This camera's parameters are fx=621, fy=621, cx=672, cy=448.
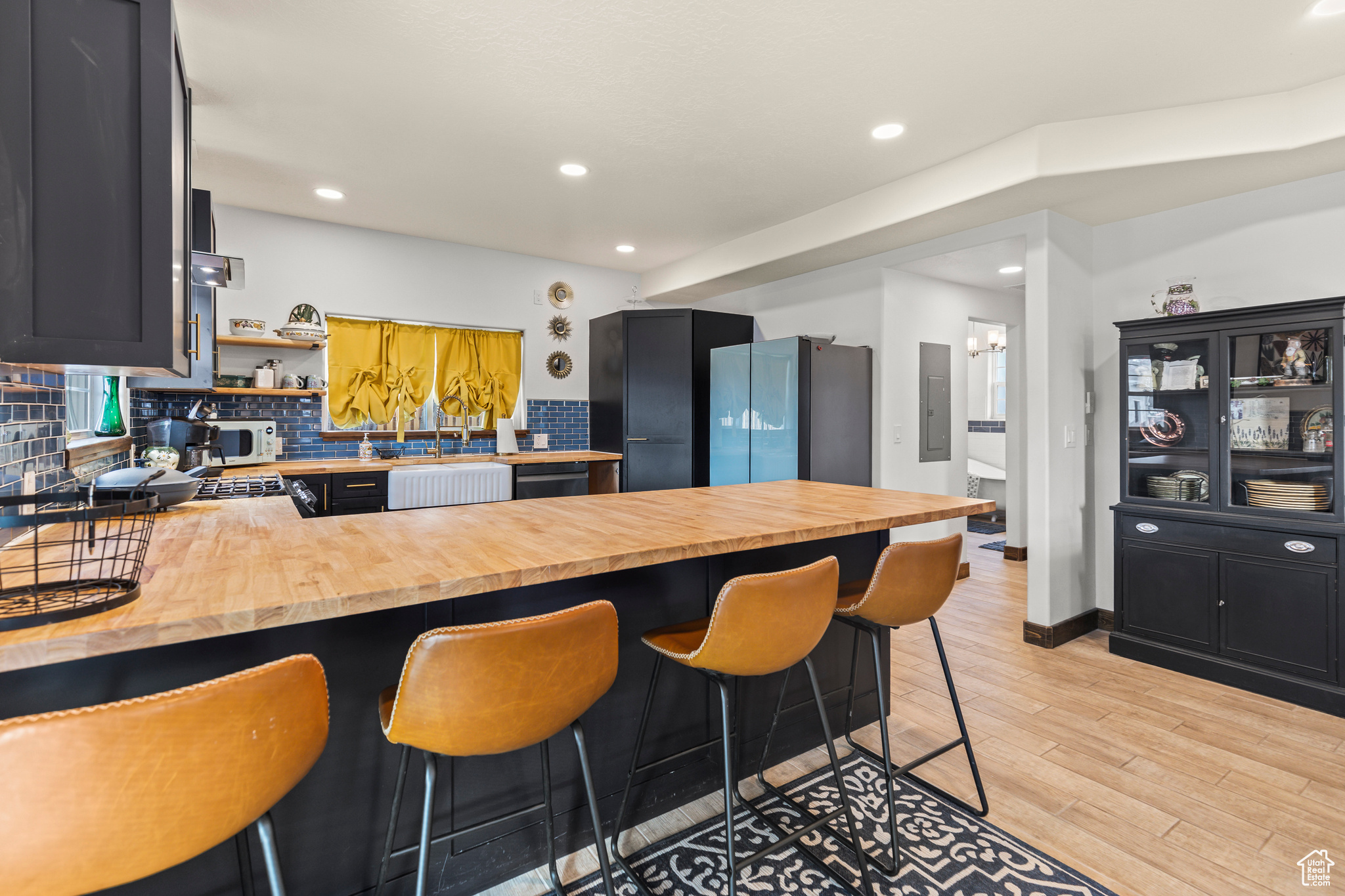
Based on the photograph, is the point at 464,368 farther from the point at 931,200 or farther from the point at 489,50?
the point at 931,200

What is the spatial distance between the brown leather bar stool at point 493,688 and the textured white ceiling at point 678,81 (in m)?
2.08

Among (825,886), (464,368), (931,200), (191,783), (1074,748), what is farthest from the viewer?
(464,368)

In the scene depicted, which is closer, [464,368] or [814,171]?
[814,171]

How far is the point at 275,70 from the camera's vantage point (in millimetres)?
2512

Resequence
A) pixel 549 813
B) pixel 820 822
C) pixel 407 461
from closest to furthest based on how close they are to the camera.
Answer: pixel 549 813 < pixel 820 822 < pixel 407 461

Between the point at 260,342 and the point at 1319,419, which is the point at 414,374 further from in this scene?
the point at 1319,419

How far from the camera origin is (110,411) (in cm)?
265

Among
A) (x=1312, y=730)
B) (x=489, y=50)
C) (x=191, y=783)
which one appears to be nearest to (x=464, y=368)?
(x=489, y=50)

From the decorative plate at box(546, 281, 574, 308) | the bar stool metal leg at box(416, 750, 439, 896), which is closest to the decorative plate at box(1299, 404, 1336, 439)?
the bar stool metal leg at box(416, 750, 439, 896)

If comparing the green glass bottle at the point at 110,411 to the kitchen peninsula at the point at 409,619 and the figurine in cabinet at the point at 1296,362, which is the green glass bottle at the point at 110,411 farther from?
the figurine in cabinet at the point at 1296,362

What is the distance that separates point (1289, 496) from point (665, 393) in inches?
144

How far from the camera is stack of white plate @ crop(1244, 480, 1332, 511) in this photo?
2727 millimetres

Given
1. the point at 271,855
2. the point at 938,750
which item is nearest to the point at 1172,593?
the point at 938,750

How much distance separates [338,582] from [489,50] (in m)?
2.17
